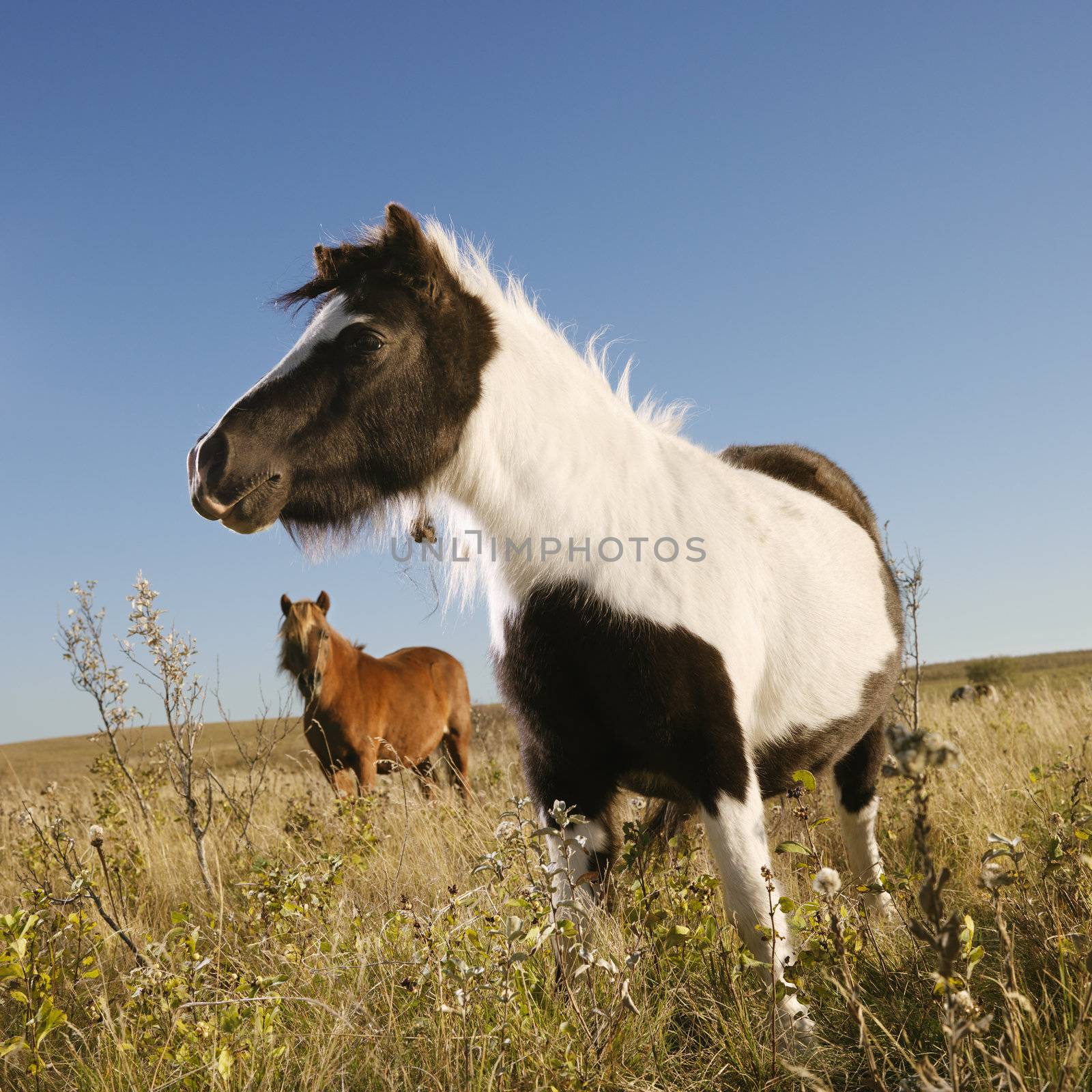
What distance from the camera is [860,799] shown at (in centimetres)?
418

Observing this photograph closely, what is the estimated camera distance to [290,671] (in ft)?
25.2

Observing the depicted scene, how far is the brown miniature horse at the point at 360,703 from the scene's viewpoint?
25.1 ft

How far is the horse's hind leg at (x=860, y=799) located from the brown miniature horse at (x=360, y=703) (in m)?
3.49

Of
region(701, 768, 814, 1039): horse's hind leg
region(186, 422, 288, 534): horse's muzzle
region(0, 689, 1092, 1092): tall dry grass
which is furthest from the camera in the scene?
region(186, 422, 288, 534): horse's muzzle

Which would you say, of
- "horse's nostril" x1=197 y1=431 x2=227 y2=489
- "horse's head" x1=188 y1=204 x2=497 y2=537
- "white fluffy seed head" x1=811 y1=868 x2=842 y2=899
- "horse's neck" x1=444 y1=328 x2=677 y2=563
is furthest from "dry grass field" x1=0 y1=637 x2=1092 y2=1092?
"horse's nostril" x1=197 y1=431 x2=227 y2=489

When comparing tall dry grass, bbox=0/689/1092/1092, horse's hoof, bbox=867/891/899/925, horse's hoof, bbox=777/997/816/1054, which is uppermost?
tall dry grass, bbox=0/689/1092/1092

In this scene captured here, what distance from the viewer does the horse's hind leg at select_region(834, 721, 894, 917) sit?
163 inches

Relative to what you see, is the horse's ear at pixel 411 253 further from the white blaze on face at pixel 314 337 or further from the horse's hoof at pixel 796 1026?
the horse's hoof at pixel 796 1026

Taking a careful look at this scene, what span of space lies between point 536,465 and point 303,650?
5675mm

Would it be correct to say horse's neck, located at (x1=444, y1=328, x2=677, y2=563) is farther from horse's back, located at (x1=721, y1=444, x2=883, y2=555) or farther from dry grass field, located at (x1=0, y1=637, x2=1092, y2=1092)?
horse's back, located at (x1=721, y1=444, x2=883, y2=555)

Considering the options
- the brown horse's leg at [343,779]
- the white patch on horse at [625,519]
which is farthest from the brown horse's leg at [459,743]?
the white patch on horse at [625,519]

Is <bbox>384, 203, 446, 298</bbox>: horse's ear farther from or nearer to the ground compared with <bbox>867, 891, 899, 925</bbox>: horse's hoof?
farther from the ground

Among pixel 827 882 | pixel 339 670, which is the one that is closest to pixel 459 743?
pixel 339 670

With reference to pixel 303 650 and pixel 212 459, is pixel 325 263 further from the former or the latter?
pixel 303 650
